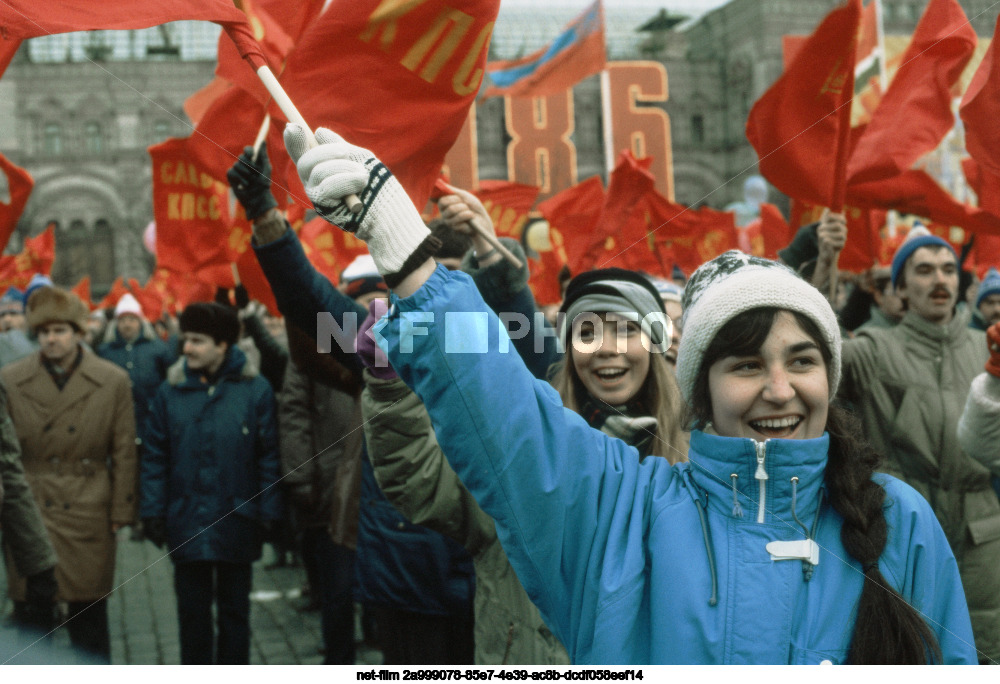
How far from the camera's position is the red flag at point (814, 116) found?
11.2 ft

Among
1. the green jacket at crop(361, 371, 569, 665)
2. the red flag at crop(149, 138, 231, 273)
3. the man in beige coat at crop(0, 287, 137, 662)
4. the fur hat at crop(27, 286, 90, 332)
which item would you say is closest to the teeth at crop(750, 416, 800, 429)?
the green jacket at crop(361, 371, 569, 665)

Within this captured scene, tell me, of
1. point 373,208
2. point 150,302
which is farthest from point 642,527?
point 150,302

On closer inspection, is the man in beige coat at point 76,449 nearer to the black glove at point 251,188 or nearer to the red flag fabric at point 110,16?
the black glove at point 251,188

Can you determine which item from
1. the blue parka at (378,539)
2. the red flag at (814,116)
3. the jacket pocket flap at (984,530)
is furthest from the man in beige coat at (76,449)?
the jacket pocket flap at (984,530)

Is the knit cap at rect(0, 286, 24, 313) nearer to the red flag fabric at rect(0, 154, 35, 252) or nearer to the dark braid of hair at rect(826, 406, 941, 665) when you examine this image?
the red flag fabric at rect(0, 154, 35, 252)

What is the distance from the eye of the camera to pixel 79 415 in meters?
4.48

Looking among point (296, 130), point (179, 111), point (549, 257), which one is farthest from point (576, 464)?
point (179, 111)

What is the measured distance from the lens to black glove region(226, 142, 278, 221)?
9.12ft

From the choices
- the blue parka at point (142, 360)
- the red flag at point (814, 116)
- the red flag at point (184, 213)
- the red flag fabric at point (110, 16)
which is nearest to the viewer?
the red flag fabric at point (110, 16)

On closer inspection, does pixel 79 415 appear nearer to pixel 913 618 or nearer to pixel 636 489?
pixel 636 489

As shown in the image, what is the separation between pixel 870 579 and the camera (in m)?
1.43

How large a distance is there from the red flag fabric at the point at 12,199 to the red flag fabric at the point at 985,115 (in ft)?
10.6

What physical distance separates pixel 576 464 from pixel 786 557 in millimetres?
344

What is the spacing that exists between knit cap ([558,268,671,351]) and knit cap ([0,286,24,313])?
802cm
